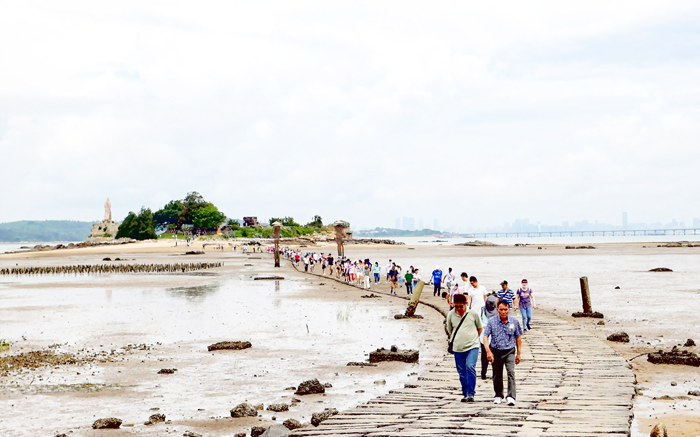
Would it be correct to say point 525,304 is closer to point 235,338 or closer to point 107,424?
point 235,338

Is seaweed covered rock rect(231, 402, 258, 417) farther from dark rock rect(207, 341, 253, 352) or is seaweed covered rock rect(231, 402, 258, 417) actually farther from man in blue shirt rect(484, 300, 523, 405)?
dark rock rect(207, 341, 253, 352)

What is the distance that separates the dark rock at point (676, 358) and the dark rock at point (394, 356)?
254 inches

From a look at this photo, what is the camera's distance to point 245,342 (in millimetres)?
22828

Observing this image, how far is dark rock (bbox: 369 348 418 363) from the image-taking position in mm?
19422

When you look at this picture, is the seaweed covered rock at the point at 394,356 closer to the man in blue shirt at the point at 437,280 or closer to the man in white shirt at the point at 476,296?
the man in white shirt at the point at 476,296

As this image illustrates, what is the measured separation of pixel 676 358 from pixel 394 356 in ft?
24.8

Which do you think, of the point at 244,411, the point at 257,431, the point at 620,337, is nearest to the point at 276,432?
the point at 257,431

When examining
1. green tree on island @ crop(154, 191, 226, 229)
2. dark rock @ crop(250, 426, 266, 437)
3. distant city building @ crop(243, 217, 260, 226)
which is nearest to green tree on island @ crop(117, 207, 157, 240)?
green tree on island @ crop(154, 191, 226, 229)

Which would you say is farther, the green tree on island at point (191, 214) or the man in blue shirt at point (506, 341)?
the green tree on island at point (191, 214)

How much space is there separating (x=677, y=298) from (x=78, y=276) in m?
48.3

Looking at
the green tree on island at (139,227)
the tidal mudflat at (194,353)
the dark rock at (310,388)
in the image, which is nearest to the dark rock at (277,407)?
the tidal mudflat at (194,353)

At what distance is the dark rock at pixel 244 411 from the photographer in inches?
560

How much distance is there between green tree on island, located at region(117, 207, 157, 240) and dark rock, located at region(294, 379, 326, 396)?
155235 millimetres

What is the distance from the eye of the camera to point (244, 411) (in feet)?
46.9
